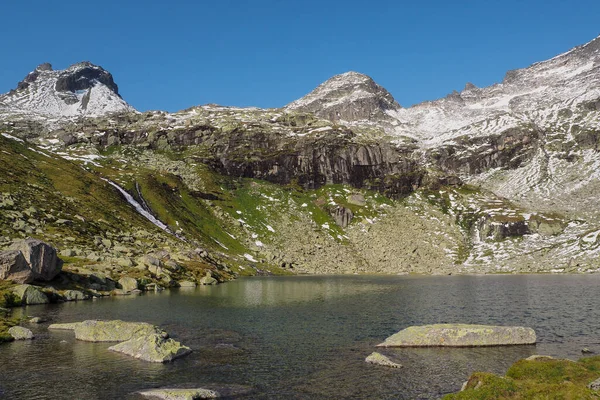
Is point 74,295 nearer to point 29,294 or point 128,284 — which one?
point 29,294

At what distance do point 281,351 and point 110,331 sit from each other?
1996 centimetres

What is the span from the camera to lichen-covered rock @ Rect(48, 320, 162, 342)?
4628cm

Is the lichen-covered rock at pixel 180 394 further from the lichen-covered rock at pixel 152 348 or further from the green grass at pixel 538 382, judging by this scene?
the green grass at pixel 538 382

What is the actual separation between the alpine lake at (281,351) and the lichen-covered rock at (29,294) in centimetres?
337

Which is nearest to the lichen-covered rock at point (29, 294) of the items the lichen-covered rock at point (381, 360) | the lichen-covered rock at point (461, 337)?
the lichen-covered rock at point (461, 337)

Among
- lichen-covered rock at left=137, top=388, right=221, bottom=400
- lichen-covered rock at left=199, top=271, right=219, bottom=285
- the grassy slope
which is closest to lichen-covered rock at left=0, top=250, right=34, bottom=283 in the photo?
the grassy slope

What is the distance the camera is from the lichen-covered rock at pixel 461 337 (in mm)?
45469

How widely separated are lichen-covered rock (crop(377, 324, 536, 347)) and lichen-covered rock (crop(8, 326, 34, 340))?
38698mm

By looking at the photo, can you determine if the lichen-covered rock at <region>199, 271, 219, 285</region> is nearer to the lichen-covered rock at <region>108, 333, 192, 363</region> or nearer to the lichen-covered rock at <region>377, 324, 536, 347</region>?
the lichen-covered rock at <region>108, 333, 192, 363</region>

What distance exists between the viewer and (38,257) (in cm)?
7775

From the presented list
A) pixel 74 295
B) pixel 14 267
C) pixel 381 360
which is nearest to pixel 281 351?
pixel 381 360

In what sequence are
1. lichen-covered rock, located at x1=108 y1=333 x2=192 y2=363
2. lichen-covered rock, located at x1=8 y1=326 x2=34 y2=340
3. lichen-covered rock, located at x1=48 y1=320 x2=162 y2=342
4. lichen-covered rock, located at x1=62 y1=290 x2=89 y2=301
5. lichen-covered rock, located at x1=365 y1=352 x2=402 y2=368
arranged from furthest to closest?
lichen-covered rock, located at x1=62 y1=290 x2=89 y2=301 → lichen-covered rock, located at x1=48 y1=320 x2=162 y2=342 → lichen-covered rock, located at x1=8 y1=326 x2=34 y2=340 → lichen-covered rock, located at x1=108 y1=333 x2=192 y2=363 → lichen-covered rock, located at x1=365 y1=352 x2=402 y2=368

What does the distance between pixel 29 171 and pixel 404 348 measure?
168521mm

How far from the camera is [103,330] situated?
47531 mm
